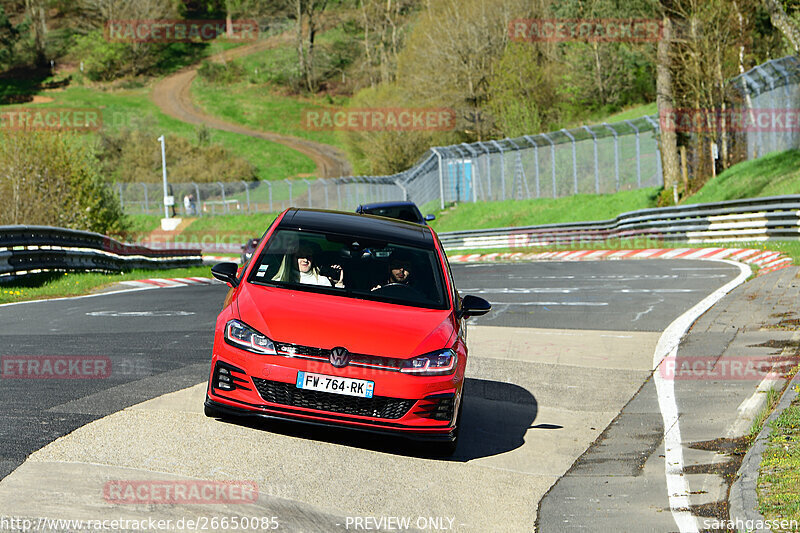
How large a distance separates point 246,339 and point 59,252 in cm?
1833

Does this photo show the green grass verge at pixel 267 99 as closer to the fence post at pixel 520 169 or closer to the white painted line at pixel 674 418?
the fence post at pixel 520 169

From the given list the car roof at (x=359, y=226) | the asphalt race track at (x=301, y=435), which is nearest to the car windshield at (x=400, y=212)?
the asphalt race track at (x=301, y=435)

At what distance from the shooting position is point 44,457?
19.9ft

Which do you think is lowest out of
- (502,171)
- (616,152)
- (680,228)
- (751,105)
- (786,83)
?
(680,228)

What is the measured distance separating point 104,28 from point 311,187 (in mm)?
61342

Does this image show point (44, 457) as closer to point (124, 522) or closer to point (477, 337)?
point (124, 522)

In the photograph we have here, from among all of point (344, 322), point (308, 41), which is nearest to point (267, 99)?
point (308, 41)

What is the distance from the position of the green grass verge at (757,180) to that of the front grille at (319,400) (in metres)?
25.8

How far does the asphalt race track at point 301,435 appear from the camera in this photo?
5723 millimetres

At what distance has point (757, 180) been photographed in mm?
33688

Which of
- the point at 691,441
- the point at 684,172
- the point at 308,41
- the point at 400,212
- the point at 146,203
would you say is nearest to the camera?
the point at 691,441

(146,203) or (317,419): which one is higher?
(317,419)

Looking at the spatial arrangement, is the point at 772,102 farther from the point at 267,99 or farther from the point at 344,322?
the point at 267,99

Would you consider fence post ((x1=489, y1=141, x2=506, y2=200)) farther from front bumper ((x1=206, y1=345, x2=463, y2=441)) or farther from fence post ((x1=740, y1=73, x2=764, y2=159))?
front bumper ((x1=206, y1=345, x2=463, y2=441))
